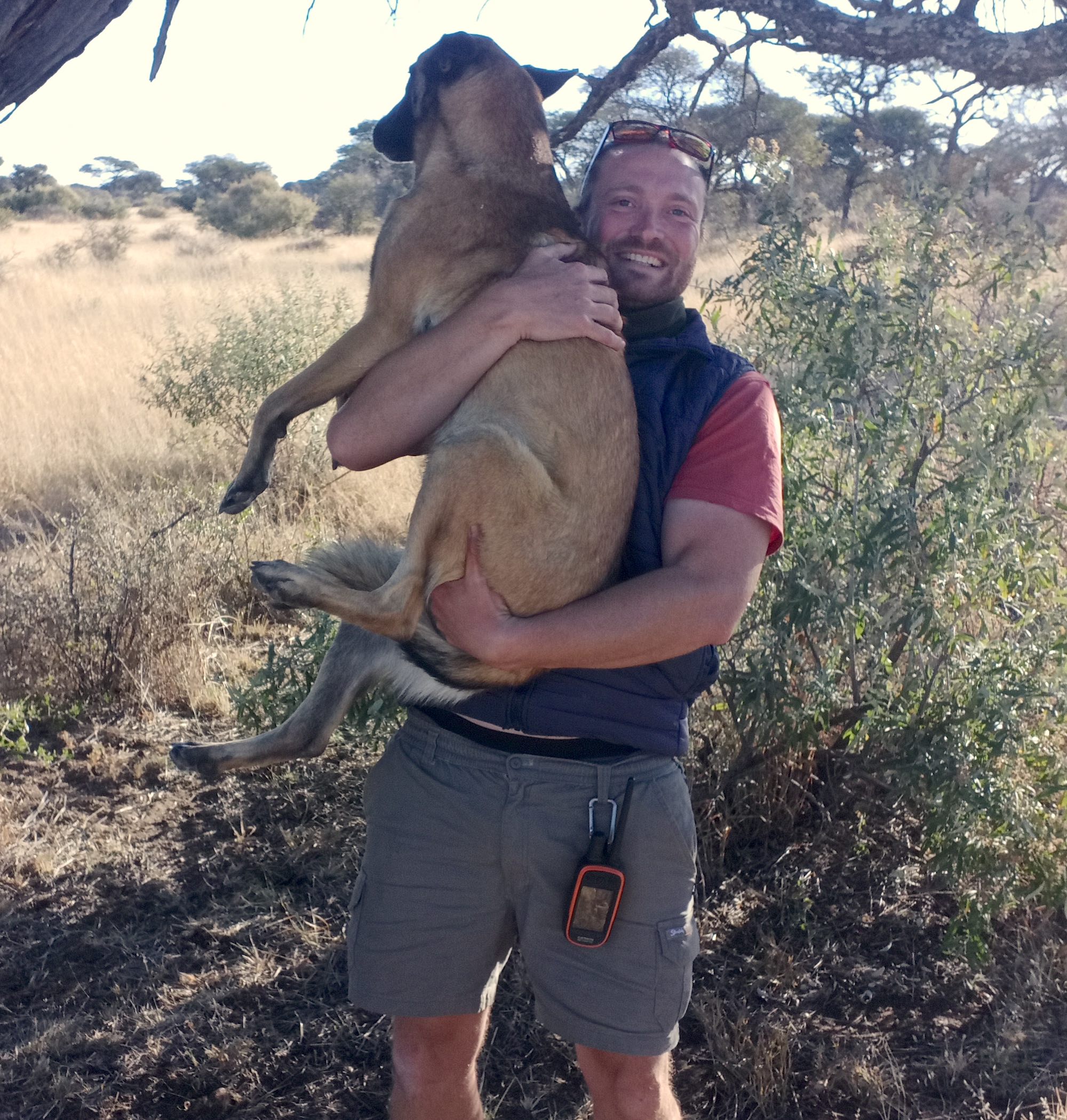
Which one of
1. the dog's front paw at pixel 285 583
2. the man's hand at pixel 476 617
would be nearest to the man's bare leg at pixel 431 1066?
the man's hand at pixel 476 617

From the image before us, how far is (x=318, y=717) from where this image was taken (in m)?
2.78

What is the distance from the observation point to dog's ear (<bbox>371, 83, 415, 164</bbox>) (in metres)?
3.04

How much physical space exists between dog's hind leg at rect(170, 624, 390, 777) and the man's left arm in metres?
Answer: 0.68

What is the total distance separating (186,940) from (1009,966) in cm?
256

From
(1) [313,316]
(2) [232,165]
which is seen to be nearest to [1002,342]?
(1) [313,316]

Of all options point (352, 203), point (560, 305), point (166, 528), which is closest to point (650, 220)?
point (560, 305)

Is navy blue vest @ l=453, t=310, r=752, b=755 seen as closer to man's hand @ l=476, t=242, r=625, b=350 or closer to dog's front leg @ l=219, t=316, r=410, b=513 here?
man's hand @ l=476, t=242, r=625, b=350

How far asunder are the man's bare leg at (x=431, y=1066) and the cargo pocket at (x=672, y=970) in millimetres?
423

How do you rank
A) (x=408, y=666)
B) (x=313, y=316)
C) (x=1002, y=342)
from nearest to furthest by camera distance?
(x=408, y=666) → (x=1002, y=342) → (x=313, y=316)

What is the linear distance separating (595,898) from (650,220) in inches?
58.3

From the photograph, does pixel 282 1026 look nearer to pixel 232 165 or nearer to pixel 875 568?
pixel 875 568

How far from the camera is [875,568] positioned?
310 centimetres

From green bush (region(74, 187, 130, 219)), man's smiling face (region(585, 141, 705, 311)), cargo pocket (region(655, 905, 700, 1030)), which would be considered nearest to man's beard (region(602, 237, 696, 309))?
man's smiling face (region(585, 141, 705, 311))

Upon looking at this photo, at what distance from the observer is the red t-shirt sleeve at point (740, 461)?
203cm
